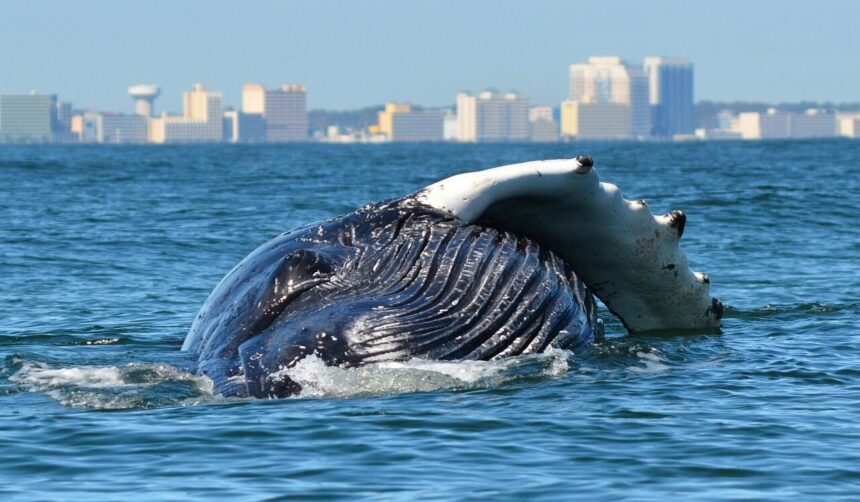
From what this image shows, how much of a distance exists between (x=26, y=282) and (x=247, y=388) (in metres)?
10.4

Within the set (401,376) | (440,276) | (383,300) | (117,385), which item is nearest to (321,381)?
(401,376)

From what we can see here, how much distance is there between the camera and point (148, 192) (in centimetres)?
4334

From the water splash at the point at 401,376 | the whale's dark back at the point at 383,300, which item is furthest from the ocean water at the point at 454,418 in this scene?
the whale's dark back at the point at 383,300

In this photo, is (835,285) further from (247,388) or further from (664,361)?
(247,388)

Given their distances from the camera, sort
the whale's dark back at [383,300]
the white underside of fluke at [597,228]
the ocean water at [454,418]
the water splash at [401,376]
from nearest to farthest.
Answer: the ocean water at [454,418], the water splash at [401,376], the whale's dark back at [383,300], the white underside of fluke at [597,228]

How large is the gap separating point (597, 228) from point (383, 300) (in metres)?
1.70

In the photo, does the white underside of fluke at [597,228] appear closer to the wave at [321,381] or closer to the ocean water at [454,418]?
the ocean water at [454,418]

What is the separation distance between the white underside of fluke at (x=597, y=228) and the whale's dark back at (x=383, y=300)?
Result: 0.51 ft

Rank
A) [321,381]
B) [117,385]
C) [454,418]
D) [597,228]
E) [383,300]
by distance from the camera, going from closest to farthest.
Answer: [454,418], [321,381], [383,300], [117,385], [597,228]

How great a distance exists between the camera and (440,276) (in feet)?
33.0

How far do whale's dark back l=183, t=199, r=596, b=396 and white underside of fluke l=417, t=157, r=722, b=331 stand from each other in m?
0.15

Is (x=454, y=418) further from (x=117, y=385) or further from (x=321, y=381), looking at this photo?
(x=117, y=385)

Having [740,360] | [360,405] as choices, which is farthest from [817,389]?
[360,405]

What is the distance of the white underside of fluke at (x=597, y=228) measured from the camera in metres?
10.2
